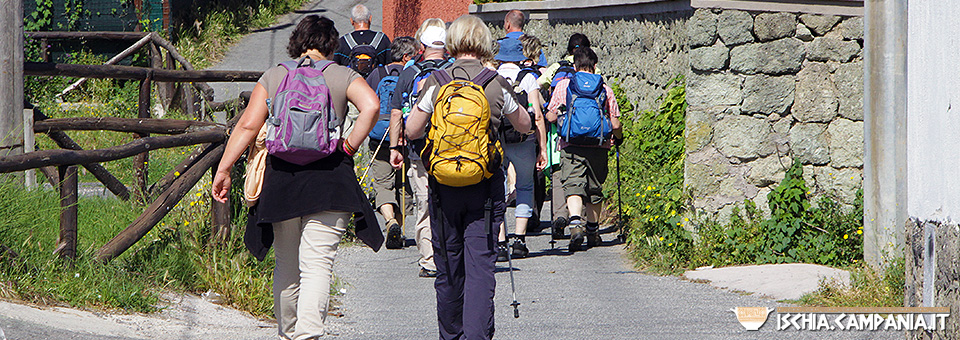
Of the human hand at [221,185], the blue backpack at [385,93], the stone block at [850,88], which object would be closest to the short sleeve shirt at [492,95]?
the human hand at [221,185]

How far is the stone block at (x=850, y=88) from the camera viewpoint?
7.22 metres

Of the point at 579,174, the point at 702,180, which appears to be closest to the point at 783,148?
the point at 702,180

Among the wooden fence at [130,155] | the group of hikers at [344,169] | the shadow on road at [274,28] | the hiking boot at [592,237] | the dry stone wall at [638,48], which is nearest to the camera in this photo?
the group of hikers at [344,169]

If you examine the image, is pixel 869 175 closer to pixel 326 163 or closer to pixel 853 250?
pixel 853 250

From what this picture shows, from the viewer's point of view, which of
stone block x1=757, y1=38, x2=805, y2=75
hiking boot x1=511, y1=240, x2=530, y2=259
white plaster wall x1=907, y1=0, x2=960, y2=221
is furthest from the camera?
hiking boot x1=511, y1=240, x2=530, y2=259

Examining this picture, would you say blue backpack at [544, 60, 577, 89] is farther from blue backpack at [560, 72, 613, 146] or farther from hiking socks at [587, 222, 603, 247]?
hiking socks at [587, 222, 603, 247]

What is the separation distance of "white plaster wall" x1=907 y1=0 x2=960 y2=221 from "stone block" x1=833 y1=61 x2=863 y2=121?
2.37m

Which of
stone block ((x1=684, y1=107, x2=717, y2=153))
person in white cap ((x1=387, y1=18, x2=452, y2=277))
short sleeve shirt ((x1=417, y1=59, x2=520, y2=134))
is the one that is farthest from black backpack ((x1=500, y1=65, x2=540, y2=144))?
short sleeve shirt ((x1=417, y1=59, x2=520, y2=134))

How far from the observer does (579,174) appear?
26.7 feet

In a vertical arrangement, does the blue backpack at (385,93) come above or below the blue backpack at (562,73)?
below

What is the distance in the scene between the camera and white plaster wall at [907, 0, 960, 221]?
414 centimetres

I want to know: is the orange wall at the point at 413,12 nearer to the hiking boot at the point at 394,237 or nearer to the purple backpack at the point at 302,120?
the hiking boot at the point at 394,237

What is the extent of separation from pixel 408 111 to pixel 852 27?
3.17 metres

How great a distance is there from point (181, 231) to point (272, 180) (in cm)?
188
